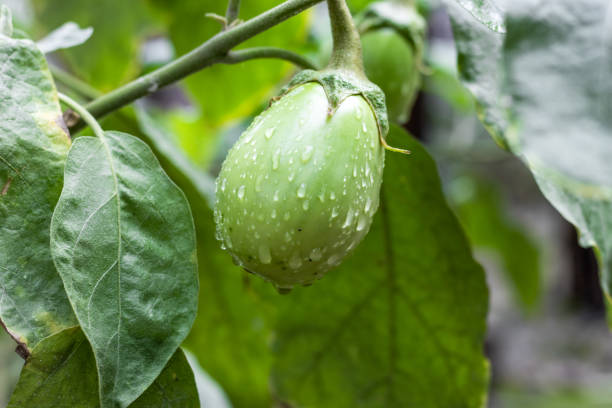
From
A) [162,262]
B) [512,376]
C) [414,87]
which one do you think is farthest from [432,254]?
[512,376]

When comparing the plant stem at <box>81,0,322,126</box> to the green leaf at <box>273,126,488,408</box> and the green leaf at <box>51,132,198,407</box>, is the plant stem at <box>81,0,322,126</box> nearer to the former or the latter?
the green leaf at <box>51,132,198,407</box>

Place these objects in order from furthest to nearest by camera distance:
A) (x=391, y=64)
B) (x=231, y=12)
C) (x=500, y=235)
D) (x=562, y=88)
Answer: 1. (x=500, y=235)
2. (x=391, y=64)
3. (x=231, y=12)
4. (x=562, y=88)

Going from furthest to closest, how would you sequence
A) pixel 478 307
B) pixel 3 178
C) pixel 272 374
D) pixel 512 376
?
pixel 512 376, pixel 272 374, pixel 478 307, pixel 3 178

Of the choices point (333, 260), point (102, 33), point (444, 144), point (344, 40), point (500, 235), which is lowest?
point (500, 235)

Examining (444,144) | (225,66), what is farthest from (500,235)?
(225,66)

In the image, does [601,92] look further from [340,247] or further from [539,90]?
[340,247]

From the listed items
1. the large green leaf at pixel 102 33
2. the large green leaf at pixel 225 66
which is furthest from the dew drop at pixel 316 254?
the large green leaf at pixel 102 33

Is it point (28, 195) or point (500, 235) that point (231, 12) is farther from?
point (500, 235)
